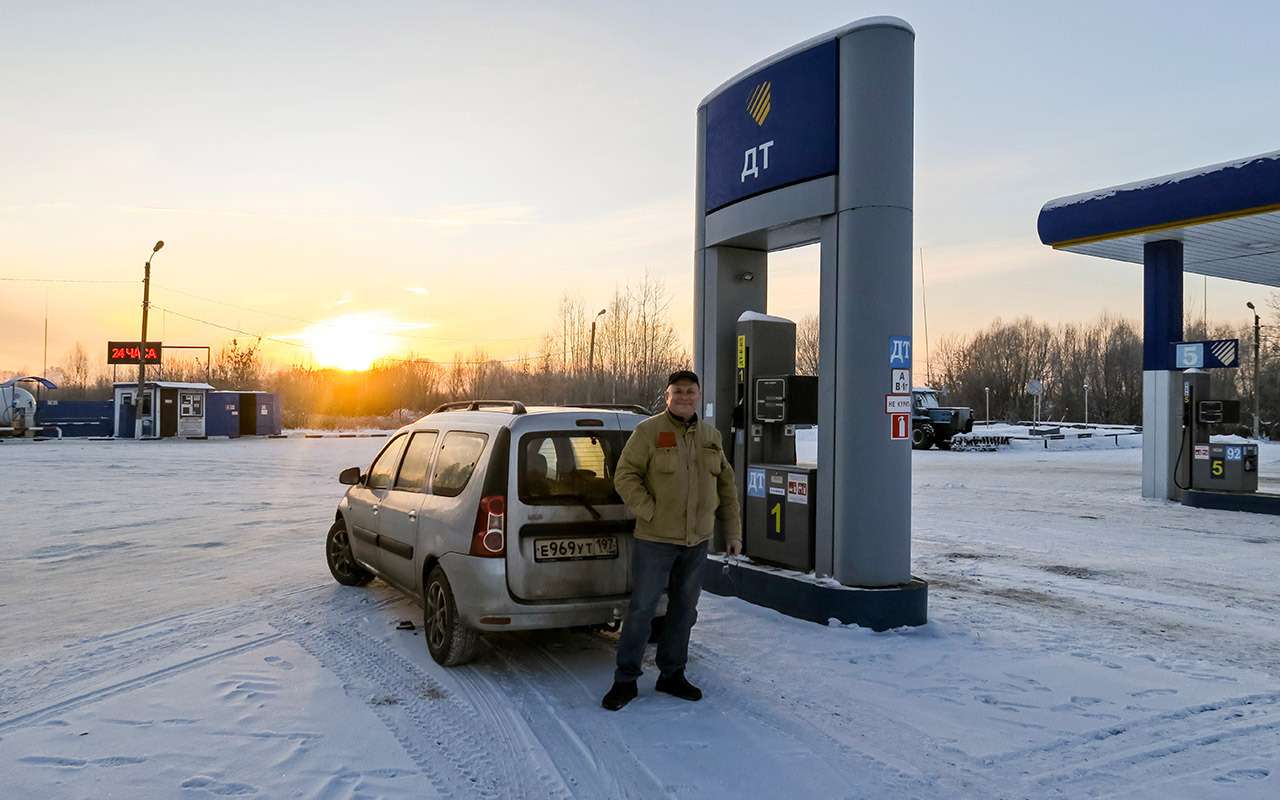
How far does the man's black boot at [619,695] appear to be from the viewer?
4.74 m

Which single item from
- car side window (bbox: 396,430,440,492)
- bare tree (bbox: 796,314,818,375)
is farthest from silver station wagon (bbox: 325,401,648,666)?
bare tree (bbox: 796,314,818,375)

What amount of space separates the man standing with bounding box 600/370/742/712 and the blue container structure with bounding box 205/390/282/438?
38229 millimetres

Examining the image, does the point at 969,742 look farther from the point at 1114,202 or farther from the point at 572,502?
the point at 1114,202

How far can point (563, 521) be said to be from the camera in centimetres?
525

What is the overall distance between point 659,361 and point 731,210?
3774 centimetres

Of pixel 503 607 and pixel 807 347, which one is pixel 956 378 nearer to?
pixel 807 347

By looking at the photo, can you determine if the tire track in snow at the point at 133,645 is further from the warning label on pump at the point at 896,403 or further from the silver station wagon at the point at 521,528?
the warning label on pump at the point at 896,403

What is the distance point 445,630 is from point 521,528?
3.01 feet

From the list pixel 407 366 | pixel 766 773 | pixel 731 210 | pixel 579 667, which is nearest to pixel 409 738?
pixel 579 667

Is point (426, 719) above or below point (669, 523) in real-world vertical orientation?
below

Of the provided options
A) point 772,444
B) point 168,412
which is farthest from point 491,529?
point 168,412

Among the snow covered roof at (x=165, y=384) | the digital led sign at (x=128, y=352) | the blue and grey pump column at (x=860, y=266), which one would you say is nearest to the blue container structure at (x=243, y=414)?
the snow covered roof at (x=165, y=384)

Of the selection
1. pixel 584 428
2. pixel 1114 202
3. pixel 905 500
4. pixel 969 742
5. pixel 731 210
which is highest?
pixel 1114 202

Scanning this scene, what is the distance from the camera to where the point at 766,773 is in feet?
12.9
